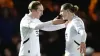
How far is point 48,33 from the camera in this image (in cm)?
869

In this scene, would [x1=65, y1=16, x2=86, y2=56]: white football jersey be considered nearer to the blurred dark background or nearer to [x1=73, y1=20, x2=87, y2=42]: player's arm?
[x1=73, y1=20, x2=87, y2=42]: player's arm

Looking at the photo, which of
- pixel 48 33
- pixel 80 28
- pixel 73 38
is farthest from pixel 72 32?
pixel 48 33

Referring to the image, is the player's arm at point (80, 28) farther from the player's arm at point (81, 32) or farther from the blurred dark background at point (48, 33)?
the blurred dark background at point (48, 33)

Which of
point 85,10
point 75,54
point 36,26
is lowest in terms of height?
point 75,54

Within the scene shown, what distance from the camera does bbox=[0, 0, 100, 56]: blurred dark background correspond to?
8.36 m

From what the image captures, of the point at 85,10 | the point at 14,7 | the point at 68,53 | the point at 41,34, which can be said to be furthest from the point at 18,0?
the point at 68,53

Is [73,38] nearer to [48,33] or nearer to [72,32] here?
[72,32]

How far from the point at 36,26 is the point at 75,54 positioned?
0.75 meters

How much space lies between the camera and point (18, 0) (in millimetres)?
8711

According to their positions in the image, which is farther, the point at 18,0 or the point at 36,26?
the point at 18,0

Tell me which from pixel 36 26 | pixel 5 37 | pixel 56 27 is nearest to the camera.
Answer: pixel 36 26

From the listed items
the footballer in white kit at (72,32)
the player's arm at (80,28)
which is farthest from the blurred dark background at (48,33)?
the player's arm at (80,28)

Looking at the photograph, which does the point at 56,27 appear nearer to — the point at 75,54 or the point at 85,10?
the point at 75,54

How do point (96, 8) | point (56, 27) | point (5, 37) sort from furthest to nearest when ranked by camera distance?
point (96, 8)
point (5, 37)
point (56, 27)
